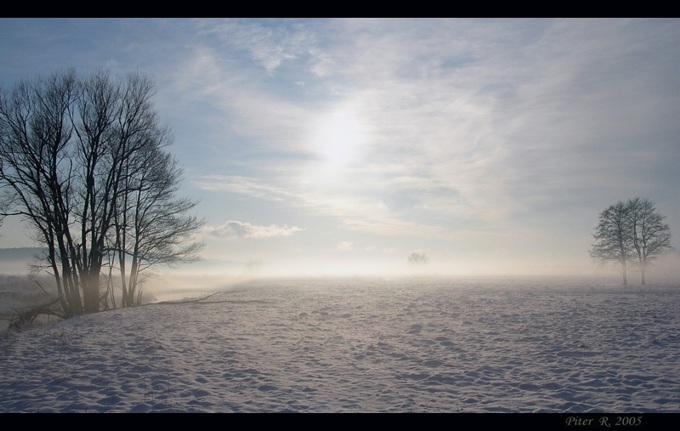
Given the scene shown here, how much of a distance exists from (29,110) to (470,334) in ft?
82.9

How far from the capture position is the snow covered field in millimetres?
8102

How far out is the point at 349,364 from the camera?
37.1ft

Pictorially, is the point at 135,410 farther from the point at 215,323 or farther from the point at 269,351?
the point at 215,323

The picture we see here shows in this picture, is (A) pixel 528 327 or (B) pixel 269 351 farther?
(A) pixel 528 327

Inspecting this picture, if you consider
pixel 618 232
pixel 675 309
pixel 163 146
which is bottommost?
pixel 675 309

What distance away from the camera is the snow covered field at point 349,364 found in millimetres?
8102

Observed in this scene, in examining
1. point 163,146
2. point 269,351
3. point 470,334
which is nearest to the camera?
point 269,351
